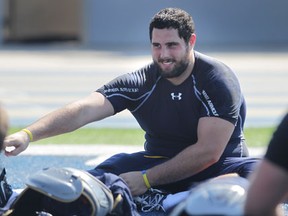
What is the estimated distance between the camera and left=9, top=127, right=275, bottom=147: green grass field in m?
8.87

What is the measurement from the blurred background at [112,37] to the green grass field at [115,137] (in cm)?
529

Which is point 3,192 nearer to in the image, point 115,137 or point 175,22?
point 175,22

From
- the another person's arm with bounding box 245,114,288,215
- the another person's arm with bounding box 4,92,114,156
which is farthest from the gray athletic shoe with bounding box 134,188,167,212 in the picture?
the another person's arm with bounding box 245,114,288,215

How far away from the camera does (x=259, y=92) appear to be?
13297 mm

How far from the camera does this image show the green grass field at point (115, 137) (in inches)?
349

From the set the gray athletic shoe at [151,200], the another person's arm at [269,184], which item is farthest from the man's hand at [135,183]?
the another person's arm at [269,184]

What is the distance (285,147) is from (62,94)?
975 centimetres

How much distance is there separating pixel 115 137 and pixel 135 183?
148 inches

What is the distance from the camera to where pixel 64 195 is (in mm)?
4730

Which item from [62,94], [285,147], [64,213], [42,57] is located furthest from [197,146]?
[42,57]

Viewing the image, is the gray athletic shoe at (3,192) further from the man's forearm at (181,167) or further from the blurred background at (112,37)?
the blurred background at (112,37)

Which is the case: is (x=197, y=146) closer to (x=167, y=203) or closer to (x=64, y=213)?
(x=167, y=203)

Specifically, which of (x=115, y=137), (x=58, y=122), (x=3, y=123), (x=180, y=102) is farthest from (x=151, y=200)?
(x=115, y=137)

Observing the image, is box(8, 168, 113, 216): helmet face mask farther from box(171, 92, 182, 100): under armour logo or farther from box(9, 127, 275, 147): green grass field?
box(9, 127, 275, 147): green grass field
